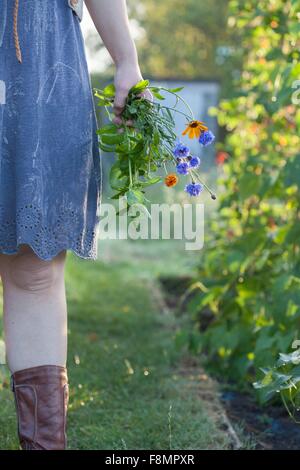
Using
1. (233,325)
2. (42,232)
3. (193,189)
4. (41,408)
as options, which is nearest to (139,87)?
(193,189)

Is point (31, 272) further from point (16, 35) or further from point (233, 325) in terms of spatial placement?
point (233, 325)

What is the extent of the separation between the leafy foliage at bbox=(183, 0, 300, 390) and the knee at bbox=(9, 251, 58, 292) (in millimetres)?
949

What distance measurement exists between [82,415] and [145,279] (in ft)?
10.4

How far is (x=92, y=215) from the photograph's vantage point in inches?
76.0

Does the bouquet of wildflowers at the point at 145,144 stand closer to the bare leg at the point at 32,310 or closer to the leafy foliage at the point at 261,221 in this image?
the bare leg at the point at 32,310

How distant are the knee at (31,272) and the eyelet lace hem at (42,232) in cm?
5

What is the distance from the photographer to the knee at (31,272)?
1839mm

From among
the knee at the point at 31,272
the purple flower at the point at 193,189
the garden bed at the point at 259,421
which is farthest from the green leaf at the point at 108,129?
the garden bed at the point at 259,421

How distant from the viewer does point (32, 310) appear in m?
1.85

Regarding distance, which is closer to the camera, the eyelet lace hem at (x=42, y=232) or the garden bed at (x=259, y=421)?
the eyelet lace hem at (x=42, y=232)

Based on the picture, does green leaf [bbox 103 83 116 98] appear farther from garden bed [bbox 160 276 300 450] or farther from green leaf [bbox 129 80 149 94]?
garden bed [bbox 160 276 300 450]

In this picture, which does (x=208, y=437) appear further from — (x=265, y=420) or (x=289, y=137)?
(x=289, y=137)

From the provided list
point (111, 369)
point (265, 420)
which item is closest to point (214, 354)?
point (111, 369)

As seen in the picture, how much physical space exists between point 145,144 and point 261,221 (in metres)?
1.73
